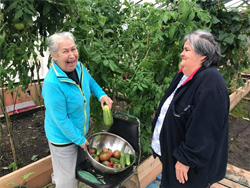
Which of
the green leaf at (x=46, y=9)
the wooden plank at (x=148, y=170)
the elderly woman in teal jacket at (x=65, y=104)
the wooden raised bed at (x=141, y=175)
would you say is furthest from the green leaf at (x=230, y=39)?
the green leaf at (x=46, y=9)

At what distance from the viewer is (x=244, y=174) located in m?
2.24

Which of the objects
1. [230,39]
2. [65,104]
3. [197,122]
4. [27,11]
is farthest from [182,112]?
[230,39]

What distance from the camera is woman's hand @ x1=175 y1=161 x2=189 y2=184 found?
A: 120cm

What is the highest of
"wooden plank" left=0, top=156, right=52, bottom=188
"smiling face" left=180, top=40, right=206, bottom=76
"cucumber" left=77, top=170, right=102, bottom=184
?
"smiling face" left=180, top=40, right=206, bottom=76

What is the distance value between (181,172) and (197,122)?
1.23 feet

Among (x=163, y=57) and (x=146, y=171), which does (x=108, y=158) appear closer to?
(x=146, y=171)

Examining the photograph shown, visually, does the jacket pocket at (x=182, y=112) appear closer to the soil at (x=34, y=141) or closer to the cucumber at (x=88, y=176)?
the cucumber at (x=88, y=176)

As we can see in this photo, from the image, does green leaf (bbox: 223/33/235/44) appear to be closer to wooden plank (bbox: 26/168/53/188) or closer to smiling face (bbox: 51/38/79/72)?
smiling face (bbox: 51/38/79/72)

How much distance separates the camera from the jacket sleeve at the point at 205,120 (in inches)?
41.4

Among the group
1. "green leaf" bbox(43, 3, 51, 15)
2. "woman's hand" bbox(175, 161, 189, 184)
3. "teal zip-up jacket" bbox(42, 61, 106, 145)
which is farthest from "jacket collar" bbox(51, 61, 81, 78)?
"woman's hand" bbox(175, 161, 189, 184)

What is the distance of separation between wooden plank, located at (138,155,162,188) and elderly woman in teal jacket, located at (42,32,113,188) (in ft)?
2.37

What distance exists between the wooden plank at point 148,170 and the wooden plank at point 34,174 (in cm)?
96

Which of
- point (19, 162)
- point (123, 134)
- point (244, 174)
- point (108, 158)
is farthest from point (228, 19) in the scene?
point (19, 162)

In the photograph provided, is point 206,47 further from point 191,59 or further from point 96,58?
point 96,58
